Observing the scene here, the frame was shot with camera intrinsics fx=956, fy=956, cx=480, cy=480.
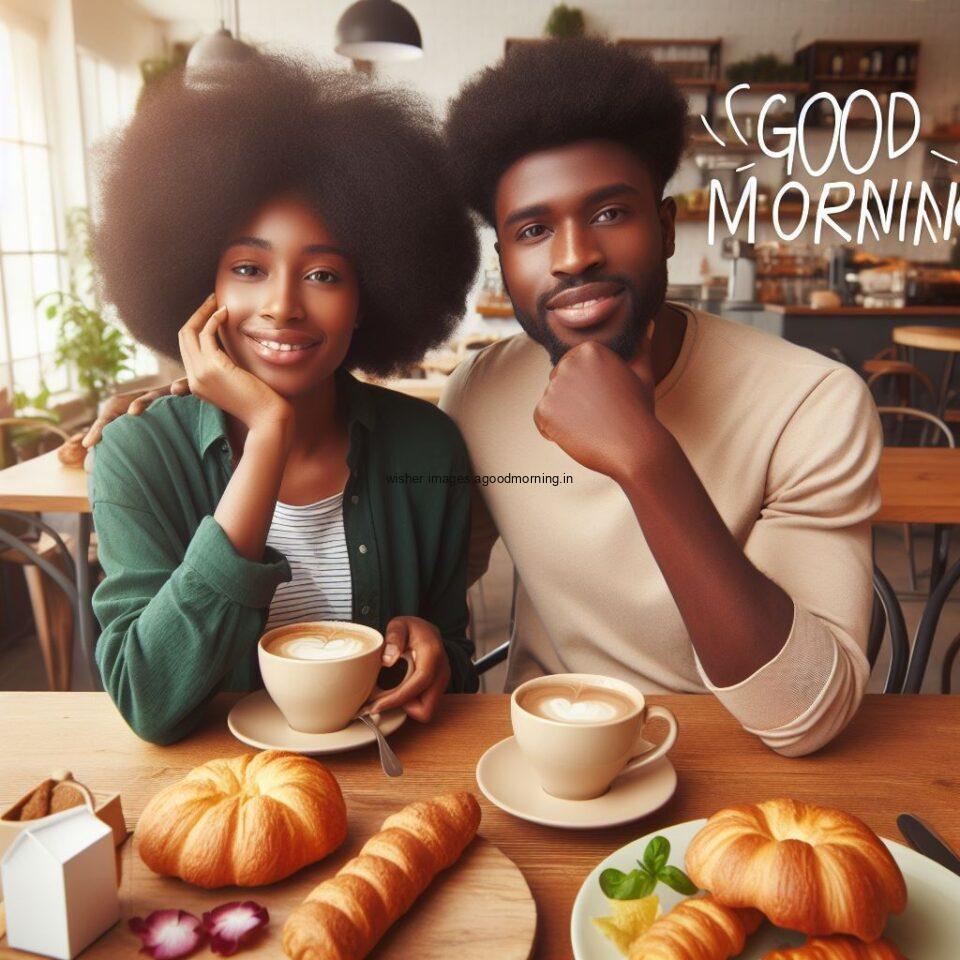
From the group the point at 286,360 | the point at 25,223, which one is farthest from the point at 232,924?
the point at 25,223

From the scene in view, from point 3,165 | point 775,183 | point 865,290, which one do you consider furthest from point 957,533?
point 3,165

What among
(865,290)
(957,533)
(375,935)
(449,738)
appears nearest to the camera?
(375,935)

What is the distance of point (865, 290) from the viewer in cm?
659

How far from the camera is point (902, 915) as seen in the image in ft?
2.16

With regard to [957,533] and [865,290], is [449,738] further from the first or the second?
[865,290]

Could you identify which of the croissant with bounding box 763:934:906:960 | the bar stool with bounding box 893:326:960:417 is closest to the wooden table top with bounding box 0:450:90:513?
the croissant with bounding box 763:934:906:960

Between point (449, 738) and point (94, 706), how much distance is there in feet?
1.28

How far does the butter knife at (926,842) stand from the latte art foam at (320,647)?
49 centimetres

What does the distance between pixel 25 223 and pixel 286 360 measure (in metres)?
5.33

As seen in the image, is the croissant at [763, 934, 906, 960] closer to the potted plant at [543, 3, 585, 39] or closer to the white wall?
the white wall

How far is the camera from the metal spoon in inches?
34.5

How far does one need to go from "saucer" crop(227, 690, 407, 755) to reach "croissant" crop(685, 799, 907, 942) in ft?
1.20

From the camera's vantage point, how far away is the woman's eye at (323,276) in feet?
3.80

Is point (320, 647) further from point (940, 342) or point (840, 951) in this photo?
point (940, 342)
